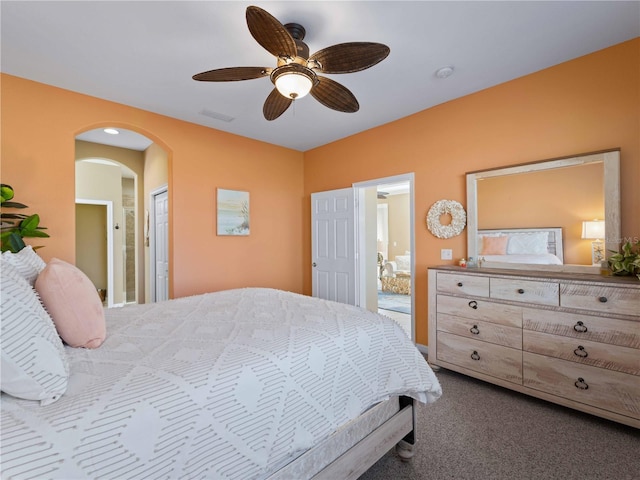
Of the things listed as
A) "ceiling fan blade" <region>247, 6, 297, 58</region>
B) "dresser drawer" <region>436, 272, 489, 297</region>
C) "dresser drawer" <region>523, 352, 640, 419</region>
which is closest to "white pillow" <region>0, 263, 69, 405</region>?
"ceiling fan blade" <region>247, 6, 297, 58</region>

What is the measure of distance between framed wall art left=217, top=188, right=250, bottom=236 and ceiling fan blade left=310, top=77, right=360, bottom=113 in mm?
2114

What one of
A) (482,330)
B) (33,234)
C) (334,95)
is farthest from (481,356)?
(33,234)

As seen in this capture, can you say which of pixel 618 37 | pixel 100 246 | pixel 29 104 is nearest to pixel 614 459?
pixel 618 37

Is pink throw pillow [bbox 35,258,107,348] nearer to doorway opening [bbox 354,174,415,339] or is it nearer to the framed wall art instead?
the framed wall art

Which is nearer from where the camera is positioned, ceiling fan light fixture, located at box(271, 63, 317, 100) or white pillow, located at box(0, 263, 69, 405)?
white pillow, located at box(0, 263, 69, 405)

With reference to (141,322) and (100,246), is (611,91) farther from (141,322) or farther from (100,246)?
(100,246)

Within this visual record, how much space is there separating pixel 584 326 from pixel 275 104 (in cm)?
276

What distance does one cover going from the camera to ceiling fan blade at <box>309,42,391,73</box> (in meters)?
1.68

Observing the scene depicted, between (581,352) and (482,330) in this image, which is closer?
(581,352)

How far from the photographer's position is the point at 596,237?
2299 millimetres

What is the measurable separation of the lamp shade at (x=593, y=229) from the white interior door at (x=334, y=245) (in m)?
2.36

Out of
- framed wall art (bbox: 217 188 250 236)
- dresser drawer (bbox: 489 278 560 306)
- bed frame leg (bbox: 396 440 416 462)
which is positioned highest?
framed wall art (bbox: 217 188 250 236)

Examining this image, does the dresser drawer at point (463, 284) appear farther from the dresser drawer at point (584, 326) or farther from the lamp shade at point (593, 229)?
the lamp shade at point (593, 229)

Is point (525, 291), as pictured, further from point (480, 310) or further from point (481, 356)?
point (481, 356)
